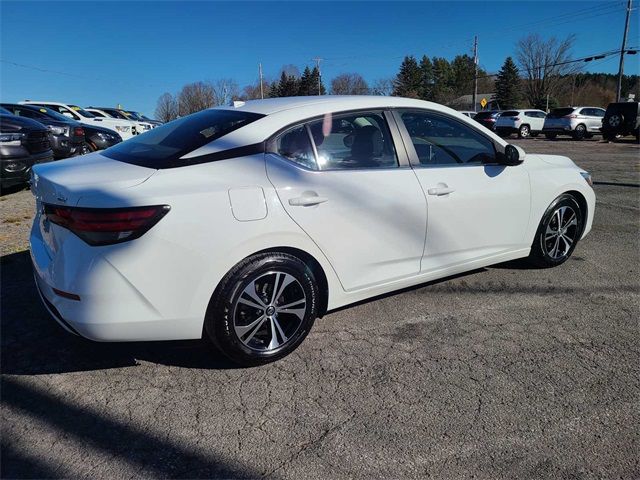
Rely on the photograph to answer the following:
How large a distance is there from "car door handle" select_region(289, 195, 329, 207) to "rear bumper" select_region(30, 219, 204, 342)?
2.87 feet

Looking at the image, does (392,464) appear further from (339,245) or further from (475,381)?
(339,245)

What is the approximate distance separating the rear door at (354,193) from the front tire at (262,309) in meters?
0.27

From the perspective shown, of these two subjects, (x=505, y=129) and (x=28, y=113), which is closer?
(x=28, y=113)

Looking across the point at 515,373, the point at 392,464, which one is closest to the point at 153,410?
the point at 392,464

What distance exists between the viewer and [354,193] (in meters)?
3.09

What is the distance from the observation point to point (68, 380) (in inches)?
110

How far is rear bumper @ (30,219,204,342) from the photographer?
2430 millimetres

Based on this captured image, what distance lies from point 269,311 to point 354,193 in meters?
0.92

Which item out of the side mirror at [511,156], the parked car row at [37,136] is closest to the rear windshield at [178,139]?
the side mirror at [511,156]

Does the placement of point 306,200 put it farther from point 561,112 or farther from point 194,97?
point 194,97

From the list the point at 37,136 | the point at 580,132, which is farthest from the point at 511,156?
the point at 580,132

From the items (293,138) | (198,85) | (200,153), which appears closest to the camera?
(200,153)

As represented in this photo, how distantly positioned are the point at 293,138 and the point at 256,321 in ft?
3.82

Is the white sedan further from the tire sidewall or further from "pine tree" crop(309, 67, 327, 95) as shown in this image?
"pine tree" crop(309, 67, 327, 95)
